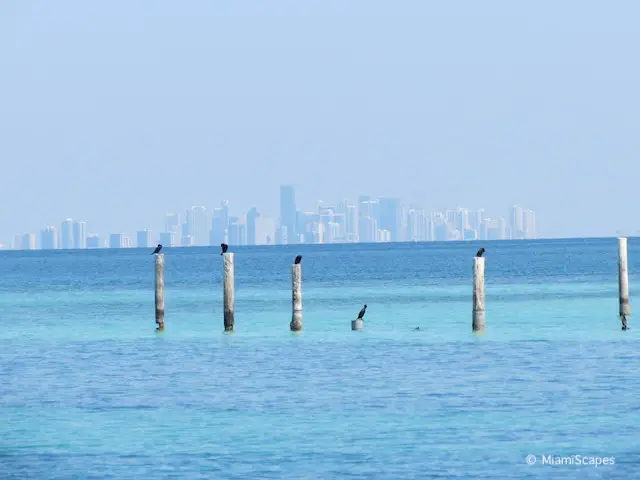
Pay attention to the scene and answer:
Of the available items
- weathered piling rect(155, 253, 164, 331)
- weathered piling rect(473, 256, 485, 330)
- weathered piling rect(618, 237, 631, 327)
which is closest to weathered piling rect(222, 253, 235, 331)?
weathered piling rect(155, 253, 164, 331)

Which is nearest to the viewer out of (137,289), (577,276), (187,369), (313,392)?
(313,392)

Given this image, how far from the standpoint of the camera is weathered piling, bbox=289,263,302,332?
4012 cm

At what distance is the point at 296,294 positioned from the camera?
→ 4088cm

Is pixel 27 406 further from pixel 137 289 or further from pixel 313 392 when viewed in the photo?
pixel 137 289

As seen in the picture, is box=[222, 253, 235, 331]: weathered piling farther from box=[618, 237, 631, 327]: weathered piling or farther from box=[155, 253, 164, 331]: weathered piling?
box=[618, 237, 631, 327]: weathered piling

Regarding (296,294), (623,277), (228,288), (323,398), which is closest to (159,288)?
(228,288)

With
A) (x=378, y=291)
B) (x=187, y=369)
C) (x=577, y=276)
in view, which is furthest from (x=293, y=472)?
(x=577, y=276)

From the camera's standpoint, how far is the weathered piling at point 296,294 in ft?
132

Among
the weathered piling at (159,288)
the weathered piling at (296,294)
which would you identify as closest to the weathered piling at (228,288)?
the weathered piling at (296,294)

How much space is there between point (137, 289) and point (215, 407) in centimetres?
6613

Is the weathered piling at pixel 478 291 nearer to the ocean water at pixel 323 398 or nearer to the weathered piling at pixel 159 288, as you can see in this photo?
the ocean water at pixel 323 398

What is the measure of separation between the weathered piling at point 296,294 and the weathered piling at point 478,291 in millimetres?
4708

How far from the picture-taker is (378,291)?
82.2m

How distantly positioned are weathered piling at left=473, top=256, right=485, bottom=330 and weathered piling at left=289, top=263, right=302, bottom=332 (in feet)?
15.4
